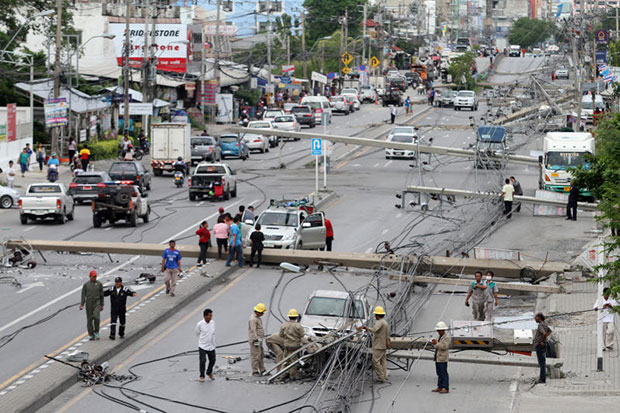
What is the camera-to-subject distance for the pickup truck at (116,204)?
132 feet

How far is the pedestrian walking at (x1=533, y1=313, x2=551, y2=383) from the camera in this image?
2059 cm

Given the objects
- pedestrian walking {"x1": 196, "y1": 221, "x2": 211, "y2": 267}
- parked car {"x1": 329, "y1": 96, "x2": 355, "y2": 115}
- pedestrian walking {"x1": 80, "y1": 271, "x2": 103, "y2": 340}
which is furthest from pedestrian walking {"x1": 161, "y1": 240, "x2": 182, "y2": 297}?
parked car {"x1": 329, "y1": 96, "x2": 355, "y2": 115}

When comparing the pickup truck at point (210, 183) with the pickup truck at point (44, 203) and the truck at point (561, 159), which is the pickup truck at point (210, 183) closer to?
the pickup truck at point (44, 203)

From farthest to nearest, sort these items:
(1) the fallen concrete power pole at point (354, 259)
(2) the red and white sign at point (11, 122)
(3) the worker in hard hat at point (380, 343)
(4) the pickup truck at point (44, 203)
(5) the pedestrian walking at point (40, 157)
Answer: (5) the pedestrian walking at point (40, 157) < (2) the red and white sign at point (11, 122) < (4) the pickup truck at point (44, 203) < (1) the fallen concrete power pole at point (354, 259) < (3) the worker in hard hat at point (380, 343)

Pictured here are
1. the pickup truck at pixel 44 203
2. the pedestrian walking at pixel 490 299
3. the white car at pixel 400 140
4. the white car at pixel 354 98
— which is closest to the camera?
the pedestrian walking at pixel 490 299

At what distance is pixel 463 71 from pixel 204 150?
7103 cm

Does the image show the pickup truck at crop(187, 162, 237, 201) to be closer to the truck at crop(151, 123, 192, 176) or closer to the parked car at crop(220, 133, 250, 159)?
the truck at crop(151, 123, 192, 176)

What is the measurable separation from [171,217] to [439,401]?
25.1 m

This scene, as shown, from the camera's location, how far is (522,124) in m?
72.5

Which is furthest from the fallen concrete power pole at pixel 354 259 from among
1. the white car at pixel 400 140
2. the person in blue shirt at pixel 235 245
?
the white car at pixel 400 140

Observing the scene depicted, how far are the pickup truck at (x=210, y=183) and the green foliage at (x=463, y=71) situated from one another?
80.7 meters

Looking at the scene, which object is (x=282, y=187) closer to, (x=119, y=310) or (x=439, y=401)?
(x=119, y=310)

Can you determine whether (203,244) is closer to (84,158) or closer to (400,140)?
(84,158)

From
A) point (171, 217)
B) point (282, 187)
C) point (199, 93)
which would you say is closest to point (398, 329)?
point (171, 217)
